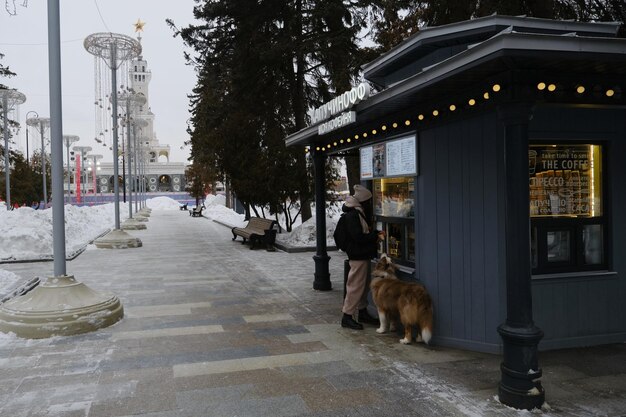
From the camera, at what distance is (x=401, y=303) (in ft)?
20.3

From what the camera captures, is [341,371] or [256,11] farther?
[256,11]

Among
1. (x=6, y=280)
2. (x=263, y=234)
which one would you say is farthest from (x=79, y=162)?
(x=6, y=280)

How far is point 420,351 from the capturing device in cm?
595

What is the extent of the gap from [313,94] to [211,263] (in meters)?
9.88

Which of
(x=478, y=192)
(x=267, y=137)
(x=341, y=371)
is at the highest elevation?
(x=267, y=137)

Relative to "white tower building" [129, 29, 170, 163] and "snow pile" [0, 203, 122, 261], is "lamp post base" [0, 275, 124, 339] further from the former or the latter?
"white tower building" [129, 29, 170, 163]

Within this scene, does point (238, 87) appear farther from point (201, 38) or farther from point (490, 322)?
point (490, 322)

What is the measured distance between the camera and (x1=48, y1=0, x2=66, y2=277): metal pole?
7.36 meters

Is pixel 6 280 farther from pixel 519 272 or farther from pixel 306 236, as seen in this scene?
pixel 519 272

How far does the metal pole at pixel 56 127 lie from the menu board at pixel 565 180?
6328 mm

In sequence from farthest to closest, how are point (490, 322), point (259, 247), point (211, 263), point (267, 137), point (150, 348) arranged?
point (267, 137) → point (259, 247) → point (211, 263) → point (150, 348) → point (490, 322)

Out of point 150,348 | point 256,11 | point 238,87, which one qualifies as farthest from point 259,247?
point 150,348

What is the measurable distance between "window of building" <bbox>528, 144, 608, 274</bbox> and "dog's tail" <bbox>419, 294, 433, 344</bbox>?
4.12ft

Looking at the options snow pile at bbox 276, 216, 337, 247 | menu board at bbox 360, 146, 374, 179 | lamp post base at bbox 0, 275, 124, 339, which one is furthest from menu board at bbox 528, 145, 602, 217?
snow pile at bbox 276, 216, 337, 247
